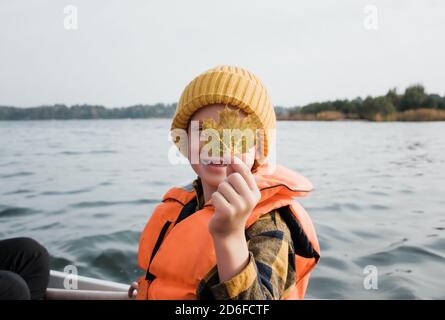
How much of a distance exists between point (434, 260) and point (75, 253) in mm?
4843

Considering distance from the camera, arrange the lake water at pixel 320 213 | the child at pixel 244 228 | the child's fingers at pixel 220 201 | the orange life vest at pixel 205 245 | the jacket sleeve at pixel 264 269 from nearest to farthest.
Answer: the child's fingers at pixel 220 201 → the jacket sleeve at pixel 264 269 → the child at pixel 244 228 → the orange life vest at pixel 205 245 → the lake water at pixel 320 213

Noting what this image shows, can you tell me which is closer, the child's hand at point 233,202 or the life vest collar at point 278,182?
the child's hand at point 233,202

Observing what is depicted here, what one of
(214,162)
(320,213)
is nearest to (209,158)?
(214,162)

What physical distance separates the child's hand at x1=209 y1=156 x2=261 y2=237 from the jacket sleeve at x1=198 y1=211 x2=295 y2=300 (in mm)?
188

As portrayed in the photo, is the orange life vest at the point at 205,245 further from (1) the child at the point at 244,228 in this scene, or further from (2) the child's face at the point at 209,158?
(2) the child's face at the point at 209,158

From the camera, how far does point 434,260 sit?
5.69 metres

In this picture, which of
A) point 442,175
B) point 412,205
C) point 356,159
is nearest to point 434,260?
point 412,205

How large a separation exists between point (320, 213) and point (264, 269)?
259 inches

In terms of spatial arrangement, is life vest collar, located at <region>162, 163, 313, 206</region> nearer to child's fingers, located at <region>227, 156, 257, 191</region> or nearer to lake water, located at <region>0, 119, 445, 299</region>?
child's fingers, located at <region>227, 156, 257, 191</region>

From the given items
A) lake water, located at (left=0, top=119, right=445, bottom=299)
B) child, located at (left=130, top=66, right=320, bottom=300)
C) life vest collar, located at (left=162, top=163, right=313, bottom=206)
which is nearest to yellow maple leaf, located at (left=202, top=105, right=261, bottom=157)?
child, located at (left=130, top=66, right=320, bottom=300)

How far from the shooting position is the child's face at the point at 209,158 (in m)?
2.02

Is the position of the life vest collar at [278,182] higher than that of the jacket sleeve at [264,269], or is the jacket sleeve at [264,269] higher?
the life vest collar at [278,182]

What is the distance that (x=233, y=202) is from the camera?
151 cm

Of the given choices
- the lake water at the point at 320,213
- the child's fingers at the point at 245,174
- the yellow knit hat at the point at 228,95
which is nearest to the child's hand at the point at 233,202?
the child's fingers at the point at 245,174
